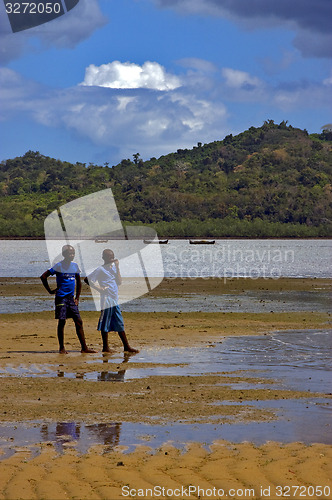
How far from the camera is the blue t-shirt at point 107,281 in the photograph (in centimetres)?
1345

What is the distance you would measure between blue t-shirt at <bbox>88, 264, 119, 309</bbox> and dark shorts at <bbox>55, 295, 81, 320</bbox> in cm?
49

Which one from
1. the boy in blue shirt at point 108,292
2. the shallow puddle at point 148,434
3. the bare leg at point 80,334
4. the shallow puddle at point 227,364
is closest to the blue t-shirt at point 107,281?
the boy in blue shirt at point 108,292

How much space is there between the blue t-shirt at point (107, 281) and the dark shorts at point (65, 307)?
49cm

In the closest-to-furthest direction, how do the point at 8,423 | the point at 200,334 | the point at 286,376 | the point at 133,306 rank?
the point at 8,423
the point at 286,376
the point at 200,334
the point at 133,306

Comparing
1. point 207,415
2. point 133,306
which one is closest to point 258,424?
point 207,415

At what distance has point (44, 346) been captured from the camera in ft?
48.0

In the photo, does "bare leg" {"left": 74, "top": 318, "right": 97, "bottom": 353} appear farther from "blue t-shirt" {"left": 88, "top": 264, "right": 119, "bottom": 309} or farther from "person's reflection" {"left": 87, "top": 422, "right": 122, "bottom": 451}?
"person's reflection" {"left": 87, "top": 422, "right": 122, "bottom": 451}

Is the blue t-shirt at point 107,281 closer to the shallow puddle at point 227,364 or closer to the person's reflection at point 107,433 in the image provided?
the shallow puddle at point 227,364

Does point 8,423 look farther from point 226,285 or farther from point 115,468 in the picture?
point 226,285

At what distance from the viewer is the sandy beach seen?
629cm

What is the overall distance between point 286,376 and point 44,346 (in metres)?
5.04

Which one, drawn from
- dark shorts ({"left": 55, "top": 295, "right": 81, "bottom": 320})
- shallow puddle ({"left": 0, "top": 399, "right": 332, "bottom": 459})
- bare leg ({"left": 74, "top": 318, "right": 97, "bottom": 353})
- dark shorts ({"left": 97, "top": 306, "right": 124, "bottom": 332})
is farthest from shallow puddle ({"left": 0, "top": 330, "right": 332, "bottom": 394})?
shallow puddle ({"left": 0, "top": 399, "right": 332, "bottom": 459})

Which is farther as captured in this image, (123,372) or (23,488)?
(123,372)

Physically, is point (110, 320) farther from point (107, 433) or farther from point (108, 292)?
point (107, 433)
